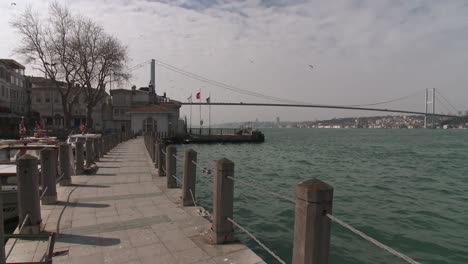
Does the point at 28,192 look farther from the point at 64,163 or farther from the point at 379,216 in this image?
the point at 379,216

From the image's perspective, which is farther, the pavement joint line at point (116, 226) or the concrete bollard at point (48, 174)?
the concrete bollard at point (48, 174)

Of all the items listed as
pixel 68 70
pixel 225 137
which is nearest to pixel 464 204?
pixel 68 70

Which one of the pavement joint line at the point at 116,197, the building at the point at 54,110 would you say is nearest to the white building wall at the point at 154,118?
the building at the point at 54,110

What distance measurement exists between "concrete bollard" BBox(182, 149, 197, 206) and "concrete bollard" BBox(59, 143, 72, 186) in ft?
15.4

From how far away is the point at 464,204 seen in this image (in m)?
13.0

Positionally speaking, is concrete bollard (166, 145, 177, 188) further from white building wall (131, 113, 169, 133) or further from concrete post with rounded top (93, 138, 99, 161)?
white building wall (131, 113, 169, 133)

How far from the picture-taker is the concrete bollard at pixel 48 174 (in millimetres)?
6934

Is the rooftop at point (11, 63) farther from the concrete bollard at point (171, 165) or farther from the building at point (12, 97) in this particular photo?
the concrete bollard at point (171, 165)

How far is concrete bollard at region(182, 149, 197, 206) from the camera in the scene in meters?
6.80

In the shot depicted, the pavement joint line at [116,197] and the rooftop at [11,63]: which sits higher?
the rooftop at [11,63]

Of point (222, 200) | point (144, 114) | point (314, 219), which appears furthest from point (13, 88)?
point (314, 219)

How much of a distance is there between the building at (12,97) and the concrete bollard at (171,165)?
38720mm

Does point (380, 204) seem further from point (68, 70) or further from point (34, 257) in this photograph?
point (68, 70)

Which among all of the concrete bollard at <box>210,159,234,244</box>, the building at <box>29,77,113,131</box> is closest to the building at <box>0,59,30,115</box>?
the building at <box>29,77,113,131</box>
